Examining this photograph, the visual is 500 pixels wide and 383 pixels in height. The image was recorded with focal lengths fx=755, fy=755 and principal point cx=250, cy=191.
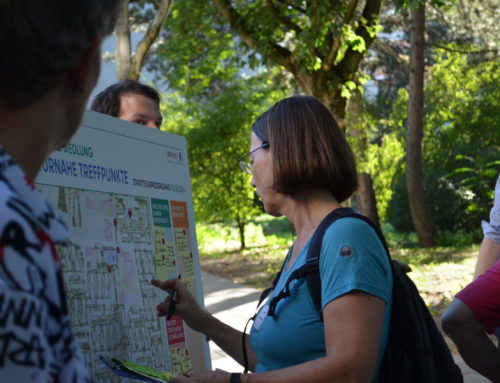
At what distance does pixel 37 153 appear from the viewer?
1.02 m

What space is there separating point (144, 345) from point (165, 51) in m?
14.9

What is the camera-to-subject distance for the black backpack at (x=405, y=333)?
7.12ft

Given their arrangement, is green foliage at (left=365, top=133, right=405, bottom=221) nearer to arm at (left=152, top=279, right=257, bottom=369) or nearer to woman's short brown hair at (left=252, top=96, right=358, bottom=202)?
arm at (left=152, top=279, right=257, bottom=369)

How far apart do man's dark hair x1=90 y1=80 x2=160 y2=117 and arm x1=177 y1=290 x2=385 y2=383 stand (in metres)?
A: 1.72

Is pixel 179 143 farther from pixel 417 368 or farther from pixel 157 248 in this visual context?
pixel 417 368

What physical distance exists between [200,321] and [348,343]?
0.77 m

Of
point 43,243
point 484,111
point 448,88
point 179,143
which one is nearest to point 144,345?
point 179,143

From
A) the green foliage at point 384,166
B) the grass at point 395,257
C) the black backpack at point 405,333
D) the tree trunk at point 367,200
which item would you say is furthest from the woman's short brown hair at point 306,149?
the green foliage at point 384,166

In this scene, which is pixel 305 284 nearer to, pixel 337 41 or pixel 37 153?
pixel 37 153

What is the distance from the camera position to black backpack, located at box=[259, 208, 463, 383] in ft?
7.12

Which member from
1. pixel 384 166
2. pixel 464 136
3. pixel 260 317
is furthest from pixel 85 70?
pixel 384 166

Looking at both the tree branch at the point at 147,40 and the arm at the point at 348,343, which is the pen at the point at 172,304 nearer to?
the arm at the point at 348,343

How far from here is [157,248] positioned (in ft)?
8.73

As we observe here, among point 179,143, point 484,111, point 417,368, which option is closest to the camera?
point 417,368
